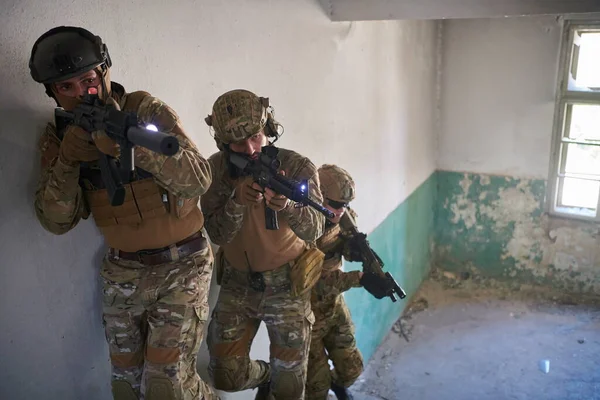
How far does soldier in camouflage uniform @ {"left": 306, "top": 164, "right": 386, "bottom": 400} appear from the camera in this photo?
9.00ft

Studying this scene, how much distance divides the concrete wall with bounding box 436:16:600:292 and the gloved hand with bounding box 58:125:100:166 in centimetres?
441

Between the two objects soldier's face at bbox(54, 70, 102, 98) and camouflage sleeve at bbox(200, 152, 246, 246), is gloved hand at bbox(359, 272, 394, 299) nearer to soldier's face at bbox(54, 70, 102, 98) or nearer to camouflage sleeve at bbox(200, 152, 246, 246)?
camouflage sleeve at bbox(200, 152, 246, 246)

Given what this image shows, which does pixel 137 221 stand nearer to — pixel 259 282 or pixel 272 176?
pixel 272 176

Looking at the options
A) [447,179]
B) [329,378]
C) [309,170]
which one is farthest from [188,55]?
[447,179]

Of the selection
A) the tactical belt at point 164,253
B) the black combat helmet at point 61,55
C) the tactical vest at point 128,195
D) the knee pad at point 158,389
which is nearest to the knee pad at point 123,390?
the knee pad at point 158,389

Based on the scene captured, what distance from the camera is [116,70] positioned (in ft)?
6.75

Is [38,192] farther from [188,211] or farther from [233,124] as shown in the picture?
[233,124]

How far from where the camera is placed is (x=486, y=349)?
4707 millimetres

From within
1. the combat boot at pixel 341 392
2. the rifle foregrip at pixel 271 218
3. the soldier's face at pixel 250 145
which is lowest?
the combat boot at pixel 341 392

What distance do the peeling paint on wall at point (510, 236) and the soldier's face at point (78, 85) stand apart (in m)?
4.53

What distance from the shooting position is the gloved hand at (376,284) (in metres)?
2.79

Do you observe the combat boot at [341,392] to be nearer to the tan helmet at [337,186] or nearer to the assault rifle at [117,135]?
the tan helmet at [337,186]

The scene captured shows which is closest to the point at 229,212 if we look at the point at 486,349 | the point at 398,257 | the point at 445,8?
the point at 445,8

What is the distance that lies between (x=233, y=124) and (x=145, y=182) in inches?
16.0
